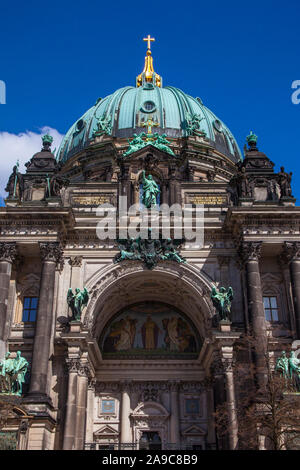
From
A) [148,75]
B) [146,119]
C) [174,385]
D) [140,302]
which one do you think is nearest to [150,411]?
[174,385]

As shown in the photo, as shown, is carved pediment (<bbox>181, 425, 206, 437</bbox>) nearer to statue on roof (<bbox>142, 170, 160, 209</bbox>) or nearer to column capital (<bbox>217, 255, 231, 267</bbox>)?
column capital (<bbox>217, 255, 231, 267</bbox>)

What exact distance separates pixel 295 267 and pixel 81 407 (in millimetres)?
13488

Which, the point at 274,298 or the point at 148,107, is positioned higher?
the point at 148,107

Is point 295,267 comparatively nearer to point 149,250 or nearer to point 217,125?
point 149,250

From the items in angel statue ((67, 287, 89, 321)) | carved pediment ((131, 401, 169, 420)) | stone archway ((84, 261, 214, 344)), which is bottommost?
carved pediment ((131, 401, 169, 420))

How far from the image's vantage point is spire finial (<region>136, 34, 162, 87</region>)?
57.1 metres

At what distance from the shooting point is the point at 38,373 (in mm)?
27406

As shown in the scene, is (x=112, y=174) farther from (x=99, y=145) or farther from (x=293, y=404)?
(x=293, y=404)

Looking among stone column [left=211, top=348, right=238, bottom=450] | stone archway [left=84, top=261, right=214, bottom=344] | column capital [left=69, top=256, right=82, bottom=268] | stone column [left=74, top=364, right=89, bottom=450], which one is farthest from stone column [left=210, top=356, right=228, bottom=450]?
column capital [left=69, top=256, right=82, bottom=268]

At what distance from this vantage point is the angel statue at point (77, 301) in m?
29.6

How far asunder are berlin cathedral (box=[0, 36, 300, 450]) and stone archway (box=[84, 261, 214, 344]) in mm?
87

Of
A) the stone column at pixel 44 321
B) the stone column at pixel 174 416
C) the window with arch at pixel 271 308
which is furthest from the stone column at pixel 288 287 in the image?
the stone column at pixel 44 321

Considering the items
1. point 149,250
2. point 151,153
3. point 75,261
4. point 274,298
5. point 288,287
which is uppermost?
point 151,153

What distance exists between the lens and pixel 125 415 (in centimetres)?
3306
